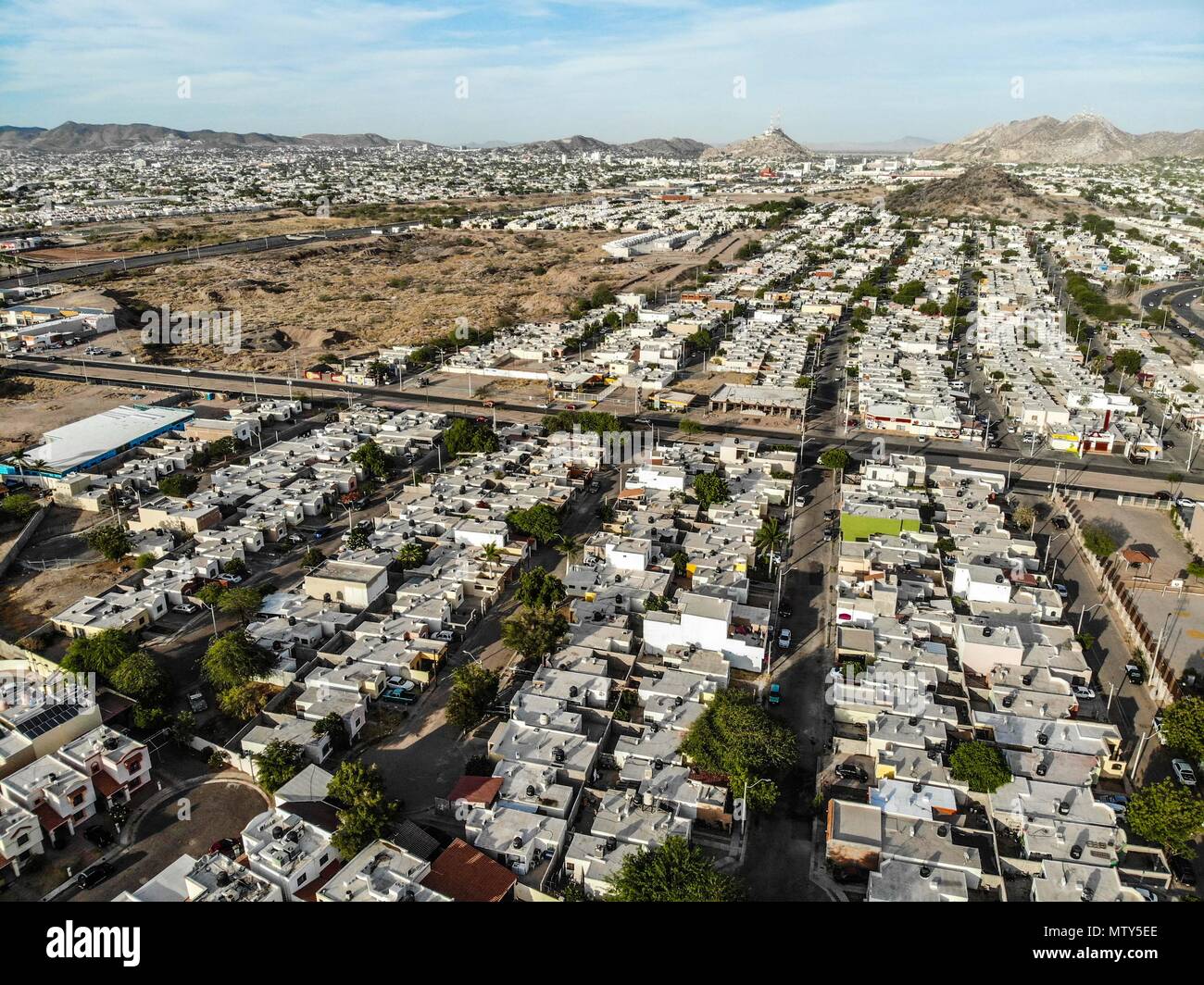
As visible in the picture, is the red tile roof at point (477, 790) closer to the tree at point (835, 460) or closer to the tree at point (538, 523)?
the tree at point (538, 523)

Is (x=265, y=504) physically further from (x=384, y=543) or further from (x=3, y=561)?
(x=3, y=561)

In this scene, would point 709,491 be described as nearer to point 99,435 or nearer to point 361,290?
point 99,435

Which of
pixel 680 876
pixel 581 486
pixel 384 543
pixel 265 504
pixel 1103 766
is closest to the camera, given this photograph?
pixel 680 876

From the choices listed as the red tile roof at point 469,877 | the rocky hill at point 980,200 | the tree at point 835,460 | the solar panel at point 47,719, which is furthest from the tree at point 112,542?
the rocky hill at point 980,200

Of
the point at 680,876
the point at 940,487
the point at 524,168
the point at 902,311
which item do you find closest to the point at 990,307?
the point at 902,311

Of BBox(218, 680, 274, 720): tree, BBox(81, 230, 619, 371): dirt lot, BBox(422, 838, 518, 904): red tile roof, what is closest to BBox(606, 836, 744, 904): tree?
BBox(422, 838, 518, 904): red tile roof

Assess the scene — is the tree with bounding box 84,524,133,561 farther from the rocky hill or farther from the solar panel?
the rocky hill
